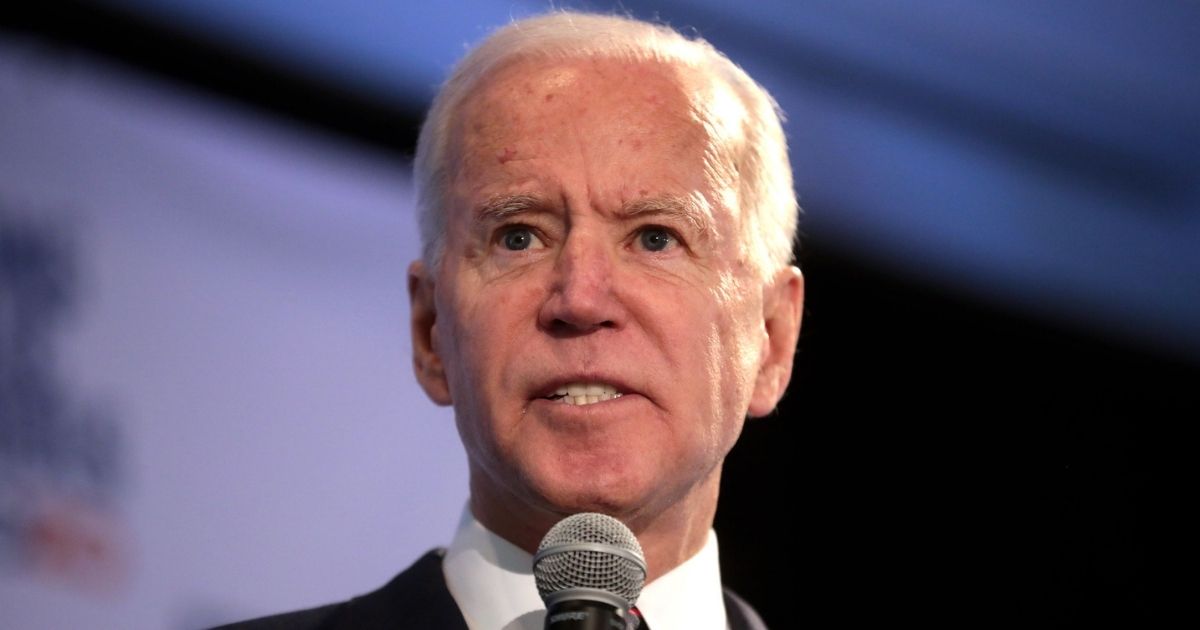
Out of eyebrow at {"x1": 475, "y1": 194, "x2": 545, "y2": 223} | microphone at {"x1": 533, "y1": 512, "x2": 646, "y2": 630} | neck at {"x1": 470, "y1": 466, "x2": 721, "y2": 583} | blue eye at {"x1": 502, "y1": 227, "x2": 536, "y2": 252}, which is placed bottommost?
microphone at {"x1": 533, "y1": 512, "x2": 646, "y2": 630}

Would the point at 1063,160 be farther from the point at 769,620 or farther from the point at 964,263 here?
the point at 769,620

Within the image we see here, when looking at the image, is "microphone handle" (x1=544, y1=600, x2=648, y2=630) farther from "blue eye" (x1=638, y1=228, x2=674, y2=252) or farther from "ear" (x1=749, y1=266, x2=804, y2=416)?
"ear" (x1=749, y1=266, x2=804, y2=416)

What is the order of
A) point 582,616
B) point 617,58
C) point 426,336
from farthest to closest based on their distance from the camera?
point 426,336
point 617,58
point 582,616

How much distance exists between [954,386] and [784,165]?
164cm

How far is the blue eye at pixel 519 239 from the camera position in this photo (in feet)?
6.55

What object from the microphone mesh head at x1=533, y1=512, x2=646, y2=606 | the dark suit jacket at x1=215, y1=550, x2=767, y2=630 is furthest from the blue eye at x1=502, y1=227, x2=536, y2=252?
the microphone mesh head at x1=533, y1=512, x2=646, y2=606

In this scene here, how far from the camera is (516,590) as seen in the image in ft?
6.53

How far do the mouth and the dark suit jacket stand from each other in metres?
0.32

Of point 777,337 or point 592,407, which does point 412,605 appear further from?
point 777,337

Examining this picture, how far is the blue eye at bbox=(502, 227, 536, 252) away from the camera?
78.6 inches

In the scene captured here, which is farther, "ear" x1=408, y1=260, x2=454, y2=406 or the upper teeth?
"ear" x1=408, y1=260, x2=454, y2=406

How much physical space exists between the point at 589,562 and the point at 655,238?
64 centimetres

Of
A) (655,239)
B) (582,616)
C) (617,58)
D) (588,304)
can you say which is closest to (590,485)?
(588,304)

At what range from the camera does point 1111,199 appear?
4.41m
